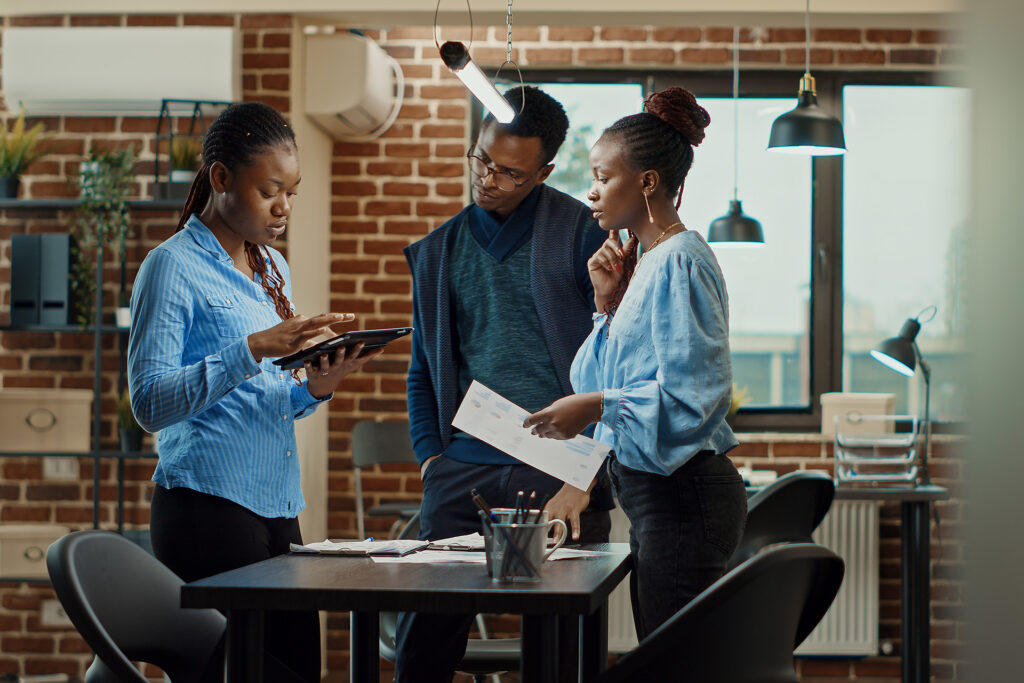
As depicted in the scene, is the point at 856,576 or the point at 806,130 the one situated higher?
the point at 806,130

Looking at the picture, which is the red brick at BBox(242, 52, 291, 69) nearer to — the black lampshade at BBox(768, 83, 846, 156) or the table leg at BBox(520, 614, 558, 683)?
the black lampshade at BBox(768, 83, 846, 156)

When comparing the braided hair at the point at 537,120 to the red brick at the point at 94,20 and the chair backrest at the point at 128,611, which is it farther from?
the red brick at the point at 94,20

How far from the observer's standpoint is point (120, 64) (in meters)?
3.73

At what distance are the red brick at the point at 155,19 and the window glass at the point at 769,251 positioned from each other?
230 centimetres

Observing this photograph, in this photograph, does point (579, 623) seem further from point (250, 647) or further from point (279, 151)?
point (279, 151)

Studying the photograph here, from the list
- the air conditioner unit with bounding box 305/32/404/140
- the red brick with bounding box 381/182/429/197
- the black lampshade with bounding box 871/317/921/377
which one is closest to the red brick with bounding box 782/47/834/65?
the black lampshade with bounding box 871/317/921/377

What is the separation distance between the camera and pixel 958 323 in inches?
13.9

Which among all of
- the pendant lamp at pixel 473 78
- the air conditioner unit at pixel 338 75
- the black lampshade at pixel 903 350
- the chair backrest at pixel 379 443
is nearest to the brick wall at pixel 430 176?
the chair backrest at pixel 379 443

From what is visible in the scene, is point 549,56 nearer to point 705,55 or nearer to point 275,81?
point 705,55

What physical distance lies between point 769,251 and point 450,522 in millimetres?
3124

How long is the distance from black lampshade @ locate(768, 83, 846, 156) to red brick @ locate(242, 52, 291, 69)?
1.85 meters

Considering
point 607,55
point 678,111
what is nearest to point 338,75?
point 607,55

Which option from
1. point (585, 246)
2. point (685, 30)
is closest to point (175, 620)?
point (585, 246)

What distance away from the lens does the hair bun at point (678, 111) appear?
170cm
